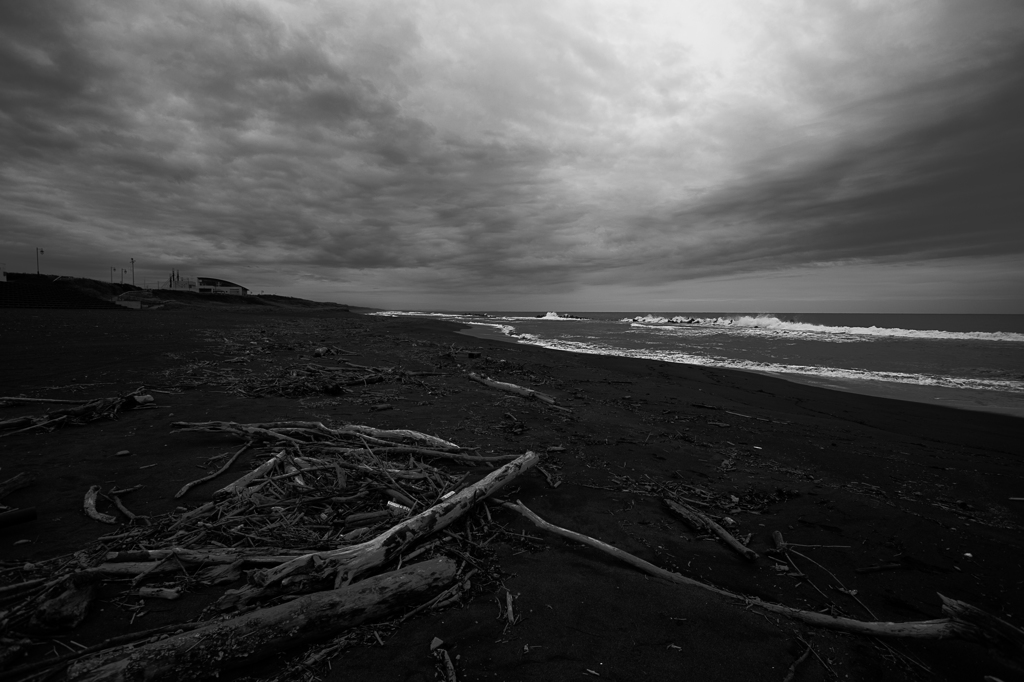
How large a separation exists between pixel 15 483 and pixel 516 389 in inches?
321

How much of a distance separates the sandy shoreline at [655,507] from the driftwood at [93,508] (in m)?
0.09

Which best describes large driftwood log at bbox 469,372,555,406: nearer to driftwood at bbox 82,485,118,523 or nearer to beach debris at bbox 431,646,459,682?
beach debris at bbox 431,646,459,682

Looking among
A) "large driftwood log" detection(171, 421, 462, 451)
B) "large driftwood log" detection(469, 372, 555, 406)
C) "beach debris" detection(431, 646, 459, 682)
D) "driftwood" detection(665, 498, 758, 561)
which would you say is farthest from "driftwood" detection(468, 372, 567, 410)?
"beach debris" detection(431, 646, 459, 682)

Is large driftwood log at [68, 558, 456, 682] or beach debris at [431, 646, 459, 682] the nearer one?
large driftwood log at [68, 558, 456, 682]

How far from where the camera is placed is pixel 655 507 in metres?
5.02

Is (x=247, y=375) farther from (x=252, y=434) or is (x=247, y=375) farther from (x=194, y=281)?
(x=194, y=281)

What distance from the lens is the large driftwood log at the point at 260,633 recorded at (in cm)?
228

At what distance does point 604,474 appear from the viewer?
5.98 meters

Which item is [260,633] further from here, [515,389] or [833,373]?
[833,373]

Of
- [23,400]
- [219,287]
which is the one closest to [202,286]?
[219,287]

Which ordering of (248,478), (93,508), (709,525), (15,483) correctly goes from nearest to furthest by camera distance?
(93,508) < (709,525) < (15,483) < (248,478)

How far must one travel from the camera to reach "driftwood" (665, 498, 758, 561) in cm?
401

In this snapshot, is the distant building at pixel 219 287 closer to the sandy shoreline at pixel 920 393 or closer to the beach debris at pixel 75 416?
the beach debris at pixel 75 416

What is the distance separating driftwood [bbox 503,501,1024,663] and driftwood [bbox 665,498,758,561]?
597mm
